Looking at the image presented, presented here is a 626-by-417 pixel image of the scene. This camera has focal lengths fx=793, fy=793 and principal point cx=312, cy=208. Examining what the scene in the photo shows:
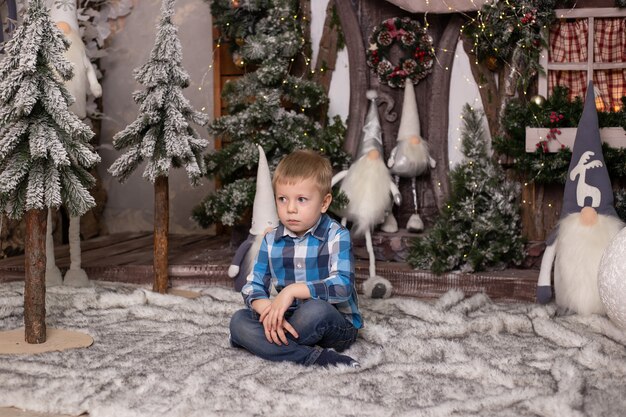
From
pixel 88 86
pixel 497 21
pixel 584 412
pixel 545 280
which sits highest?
pixel 497 21

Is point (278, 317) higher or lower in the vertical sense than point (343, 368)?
higher

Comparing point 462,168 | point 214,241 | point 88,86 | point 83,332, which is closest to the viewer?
point 83,332

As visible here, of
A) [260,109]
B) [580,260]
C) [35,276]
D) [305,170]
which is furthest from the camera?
[260,109]

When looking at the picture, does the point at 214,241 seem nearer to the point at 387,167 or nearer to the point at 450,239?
the point at 387,167

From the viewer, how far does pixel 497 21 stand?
13.0ft

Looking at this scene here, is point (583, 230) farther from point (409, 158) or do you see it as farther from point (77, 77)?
point (77, 77)

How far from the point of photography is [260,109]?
4148 mm

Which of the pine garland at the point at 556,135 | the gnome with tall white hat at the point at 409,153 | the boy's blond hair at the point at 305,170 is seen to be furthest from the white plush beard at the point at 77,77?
the pine garland at the point at 556,135

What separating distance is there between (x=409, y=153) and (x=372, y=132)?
0.23 meters

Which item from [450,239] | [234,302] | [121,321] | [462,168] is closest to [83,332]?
[121,321]

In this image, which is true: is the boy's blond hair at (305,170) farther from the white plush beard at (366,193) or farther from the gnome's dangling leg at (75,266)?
the gnome's dangling leg at (75,266)

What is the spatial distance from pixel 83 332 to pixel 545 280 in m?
1.93

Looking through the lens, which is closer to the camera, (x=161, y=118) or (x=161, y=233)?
(x=161, y=118)

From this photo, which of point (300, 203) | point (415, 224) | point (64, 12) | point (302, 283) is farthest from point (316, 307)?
point (64, 12)
